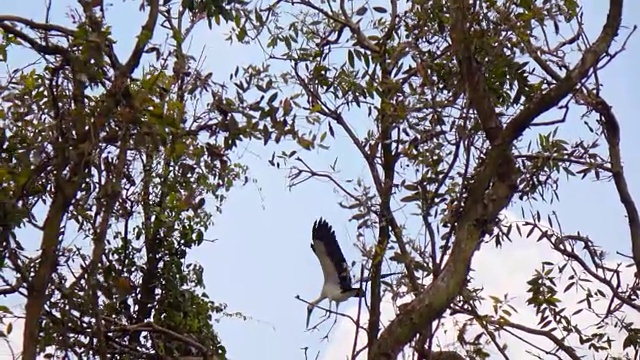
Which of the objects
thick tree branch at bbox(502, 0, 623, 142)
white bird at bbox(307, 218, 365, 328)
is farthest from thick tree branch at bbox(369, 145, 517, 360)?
white bird at bbox(307, 218, 365, 328)

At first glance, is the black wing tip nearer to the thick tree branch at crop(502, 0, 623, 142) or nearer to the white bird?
the white bird

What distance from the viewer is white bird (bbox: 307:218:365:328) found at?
14.6ft

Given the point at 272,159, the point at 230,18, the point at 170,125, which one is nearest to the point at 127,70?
the point at 170,125

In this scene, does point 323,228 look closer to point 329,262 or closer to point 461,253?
point 329,262

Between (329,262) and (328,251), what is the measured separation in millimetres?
49

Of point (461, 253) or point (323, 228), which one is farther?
point (323, 228)

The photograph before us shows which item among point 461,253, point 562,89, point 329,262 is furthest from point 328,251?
point 562,89

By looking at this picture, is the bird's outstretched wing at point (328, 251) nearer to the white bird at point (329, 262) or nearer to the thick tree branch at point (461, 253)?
the white bird at point (329, 262)

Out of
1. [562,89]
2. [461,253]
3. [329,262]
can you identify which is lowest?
[461,253]

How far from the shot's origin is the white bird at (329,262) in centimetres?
444

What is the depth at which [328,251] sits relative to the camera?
14.9 ft

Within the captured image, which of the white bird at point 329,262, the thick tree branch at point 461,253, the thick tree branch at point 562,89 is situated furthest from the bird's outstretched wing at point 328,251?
the thick tree branch at point 562,89

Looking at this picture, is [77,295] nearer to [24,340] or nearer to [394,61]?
[24,340]

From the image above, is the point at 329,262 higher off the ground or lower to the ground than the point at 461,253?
higher
